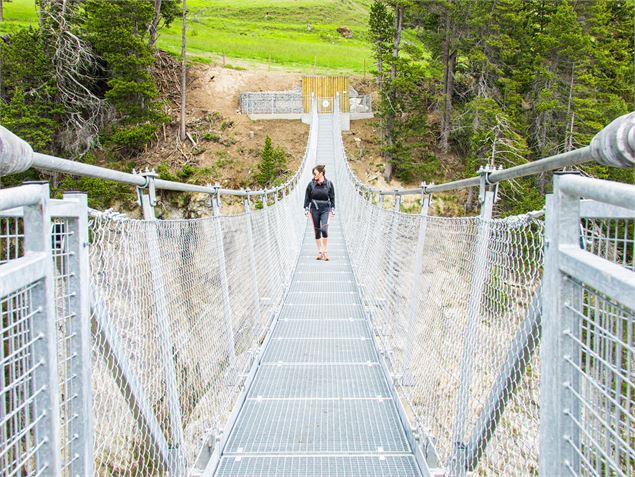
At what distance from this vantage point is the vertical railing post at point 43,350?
1.02m

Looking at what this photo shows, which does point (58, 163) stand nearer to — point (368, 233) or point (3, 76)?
point (368, 233)

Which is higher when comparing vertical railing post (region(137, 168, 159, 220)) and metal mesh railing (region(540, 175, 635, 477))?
vertical railing post (region(137, 168, 159, 220))

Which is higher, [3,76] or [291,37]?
[291,37]

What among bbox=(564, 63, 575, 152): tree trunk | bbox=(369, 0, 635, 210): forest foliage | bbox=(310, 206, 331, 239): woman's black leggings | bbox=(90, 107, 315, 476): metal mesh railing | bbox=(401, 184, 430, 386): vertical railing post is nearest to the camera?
bbox=(90, 107, 315, 476): metal mesh railing

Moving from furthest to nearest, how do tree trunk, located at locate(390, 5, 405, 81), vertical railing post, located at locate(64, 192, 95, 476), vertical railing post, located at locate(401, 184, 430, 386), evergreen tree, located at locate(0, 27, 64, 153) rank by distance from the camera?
tree trunk, located at locate(390, 5, 405, 81), evergreen tree, located at locate(0, 27, 64, 153), vertical railing post, located at locate(401, 184, 430, 386), vertical railing post, located at locate(64, 192, 95, 476)

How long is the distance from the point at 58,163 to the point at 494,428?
148cm

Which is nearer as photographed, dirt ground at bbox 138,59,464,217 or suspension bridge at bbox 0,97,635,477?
suspension bridge at bbox 0,97,635,477

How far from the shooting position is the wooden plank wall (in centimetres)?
2573

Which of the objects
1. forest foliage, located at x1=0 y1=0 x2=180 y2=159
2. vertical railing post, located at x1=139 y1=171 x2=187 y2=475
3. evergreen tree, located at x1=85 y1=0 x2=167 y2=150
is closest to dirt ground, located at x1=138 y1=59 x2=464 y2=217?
evergreen tree, located at x1=85 y1=0 x2=167 y2=150

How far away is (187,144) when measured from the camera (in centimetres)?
2223

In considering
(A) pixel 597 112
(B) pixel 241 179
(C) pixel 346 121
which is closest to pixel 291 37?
(C) pixel 346 121

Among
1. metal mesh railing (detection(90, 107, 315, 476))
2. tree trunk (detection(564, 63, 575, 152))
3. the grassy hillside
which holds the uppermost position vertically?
the grassy hillside

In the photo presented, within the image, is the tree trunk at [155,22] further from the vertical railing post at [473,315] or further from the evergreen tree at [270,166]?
the vertical railing post at [473,315]

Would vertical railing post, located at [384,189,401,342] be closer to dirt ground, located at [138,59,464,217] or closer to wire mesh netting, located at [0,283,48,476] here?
→ wire mesh netting, located at [0,283,48,476]
